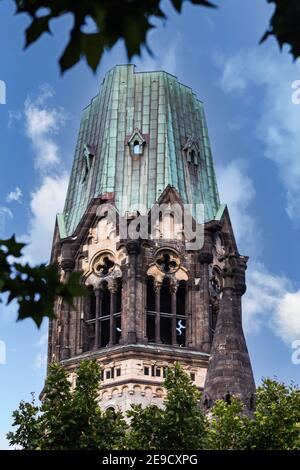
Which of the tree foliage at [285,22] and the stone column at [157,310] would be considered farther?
the stone column at [157,310]

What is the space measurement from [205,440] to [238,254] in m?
23.2

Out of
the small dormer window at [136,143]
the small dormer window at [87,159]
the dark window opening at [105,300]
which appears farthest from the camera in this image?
the small dormer window at [87,159]

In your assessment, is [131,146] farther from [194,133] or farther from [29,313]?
[29,313]

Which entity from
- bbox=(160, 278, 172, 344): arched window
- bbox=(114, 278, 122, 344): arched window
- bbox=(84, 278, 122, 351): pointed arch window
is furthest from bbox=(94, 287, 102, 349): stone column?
bbox=(160, 278, 172, 344): arched window

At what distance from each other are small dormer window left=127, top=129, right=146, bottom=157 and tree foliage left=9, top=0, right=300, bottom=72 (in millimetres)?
46506

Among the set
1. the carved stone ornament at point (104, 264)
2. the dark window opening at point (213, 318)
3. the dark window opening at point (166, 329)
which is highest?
the carved stone ornament at point (104, 264)

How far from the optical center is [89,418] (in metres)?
33.5

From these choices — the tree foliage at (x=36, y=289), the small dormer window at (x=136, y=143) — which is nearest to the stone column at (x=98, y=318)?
the small dormer window at (x=136, y=143)

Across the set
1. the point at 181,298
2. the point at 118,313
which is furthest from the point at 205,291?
the point at 118,313

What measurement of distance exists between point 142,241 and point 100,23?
44.0 metres

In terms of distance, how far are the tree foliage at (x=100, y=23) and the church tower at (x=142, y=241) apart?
39307 millimetres

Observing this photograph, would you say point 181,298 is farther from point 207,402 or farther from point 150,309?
point 207,402

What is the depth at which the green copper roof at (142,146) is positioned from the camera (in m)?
54.6

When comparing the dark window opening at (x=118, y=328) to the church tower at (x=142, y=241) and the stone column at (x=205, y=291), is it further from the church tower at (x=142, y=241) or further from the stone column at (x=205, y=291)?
the stone column at (x=205, y=291)
